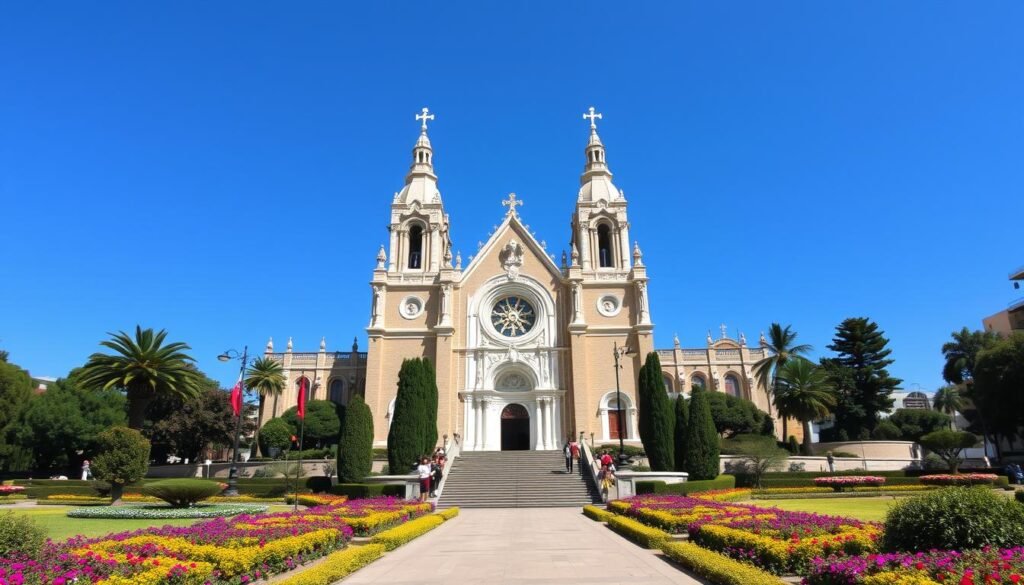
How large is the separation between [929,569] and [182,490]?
20.4m

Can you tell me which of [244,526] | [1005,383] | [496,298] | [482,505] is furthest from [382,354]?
[1005,383]

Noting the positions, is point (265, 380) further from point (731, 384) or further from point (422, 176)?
point (731, 384)

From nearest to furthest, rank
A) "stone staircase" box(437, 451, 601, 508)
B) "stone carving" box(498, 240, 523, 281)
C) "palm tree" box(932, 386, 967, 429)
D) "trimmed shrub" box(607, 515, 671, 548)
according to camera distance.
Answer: "trimmed shrub" box(607, 515, 671, 548)
"stone staircase" box(437, 451, 601, 508)
"stone carving" box(498, 240, 523, 281)
"palm tree" box(932, 386, 967, 429)

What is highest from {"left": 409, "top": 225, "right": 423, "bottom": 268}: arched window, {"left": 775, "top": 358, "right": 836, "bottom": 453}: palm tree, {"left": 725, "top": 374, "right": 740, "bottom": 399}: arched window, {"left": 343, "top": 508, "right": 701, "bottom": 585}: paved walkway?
{"left": 409, "top": 225, "right": 423, "bottom": 268}: arched window

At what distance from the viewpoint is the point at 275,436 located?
4238cm

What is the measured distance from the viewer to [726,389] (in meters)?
53.4

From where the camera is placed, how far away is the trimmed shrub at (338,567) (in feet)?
26.1

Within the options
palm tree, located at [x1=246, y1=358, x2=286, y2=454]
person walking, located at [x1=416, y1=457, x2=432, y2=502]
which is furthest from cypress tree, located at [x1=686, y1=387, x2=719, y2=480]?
palm tree, located at [x1=246, y1=358, x2=286, y2=454]

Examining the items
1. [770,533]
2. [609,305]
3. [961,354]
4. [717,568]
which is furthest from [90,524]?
[961,354]

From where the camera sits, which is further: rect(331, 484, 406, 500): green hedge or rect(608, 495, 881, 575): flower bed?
rect(331, 484, 406, 500): green hedge

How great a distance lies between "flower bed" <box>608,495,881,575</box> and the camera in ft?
28.2

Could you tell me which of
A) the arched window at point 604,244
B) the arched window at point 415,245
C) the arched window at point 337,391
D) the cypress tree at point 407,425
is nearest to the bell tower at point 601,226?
the arched window at point 604,244

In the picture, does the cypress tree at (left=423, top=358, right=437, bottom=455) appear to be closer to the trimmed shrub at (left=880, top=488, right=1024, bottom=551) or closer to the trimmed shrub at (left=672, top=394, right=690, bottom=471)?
the trimmed shrub at (left=672, top=394, right=690, bottom=471)

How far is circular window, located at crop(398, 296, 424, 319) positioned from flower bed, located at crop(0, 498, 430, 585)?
27169 millimetres
